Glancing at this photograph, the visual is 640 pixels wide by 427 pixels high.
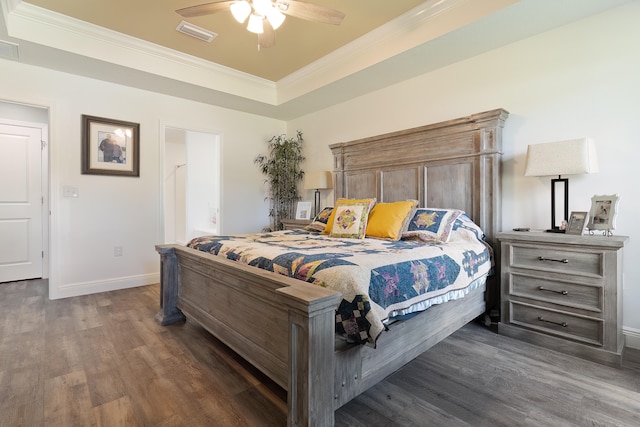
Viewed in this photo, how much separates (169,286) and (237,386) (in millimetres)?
1304

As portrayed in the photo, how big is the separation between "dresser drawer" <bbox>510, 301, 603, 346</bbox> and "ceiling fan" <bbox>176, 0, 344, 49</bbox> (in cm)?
257

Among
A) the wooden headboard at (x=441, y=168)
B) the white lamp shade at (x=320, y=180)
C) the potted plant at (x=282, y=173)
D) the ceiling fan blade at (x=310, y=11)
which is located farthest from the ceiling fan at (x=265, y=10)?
the potted plant at (x=282, y=173)

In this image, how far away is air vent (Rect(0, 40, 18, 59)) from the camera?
2.86 metres

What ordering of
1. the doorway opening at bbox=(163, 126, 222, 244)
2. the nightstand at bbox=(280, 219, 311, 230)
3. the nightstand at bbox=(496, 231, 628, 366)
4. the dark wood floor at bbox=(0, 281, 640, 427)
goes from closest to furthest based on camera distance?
the dark wood floor at bbox=(0, 281, 640, 427) → the nightstand at bbox=(496, 231, 628, 366) → the nightstand at bbox=(280, 219, 311, 230) → the doorway opening at bbox=(163, 126, 222, 244)

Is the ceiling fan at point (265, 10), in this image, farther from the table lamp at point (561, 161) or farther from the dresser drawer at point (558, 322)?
the dresser drawer at point (558, 322)

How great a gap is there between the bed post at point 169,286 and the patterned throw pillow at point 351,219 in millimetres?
1425

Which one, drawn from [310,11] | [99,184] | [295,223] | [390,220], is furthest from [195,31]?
[390,220]

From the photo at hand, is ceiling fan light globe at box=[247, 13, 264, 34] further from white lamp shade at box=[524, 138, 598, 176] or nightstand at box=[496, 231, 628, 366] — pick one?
nightstand at box=[496, 231, 628, 366]

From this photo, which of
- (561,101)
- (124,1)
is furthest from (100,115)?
(561,101)

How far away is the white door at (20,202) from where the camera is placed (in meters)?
4.17

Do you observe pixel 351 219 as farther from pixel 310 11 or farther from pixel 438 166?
pixel 310 11

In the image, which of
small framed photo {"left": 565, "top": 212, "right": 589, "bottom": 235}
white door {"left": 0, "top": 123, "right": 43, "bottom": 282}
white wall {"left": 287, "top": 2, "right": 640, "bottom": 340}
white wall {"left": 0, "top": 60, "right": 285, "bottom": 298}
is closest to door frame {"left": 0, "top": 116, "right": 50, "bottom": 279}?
white door {"left": 0, "top": 123, "right": 43, "bottom": 282}

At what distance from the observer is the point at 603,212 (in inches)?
86.6

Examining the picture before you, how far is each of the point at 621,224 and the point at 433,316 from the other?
1631mm
